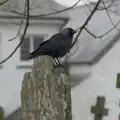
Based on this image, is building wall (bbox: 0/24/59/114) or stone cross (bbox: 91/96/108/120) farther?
building wall (bbox: 0/24/59/114)

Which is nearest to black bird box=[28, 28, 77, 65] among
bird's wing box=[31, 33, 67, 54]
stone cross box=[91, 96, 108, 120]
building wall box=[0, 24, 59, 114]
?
bird's wing box=[31, 33, 67, 54]

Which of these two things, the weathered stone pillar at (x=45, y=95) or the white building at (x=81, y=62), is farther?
the white building at (x=81, y=62)

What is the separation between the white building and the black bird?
3261 millimetres

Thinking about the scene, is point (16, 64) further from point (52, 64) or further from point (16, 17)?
point (52, 64)

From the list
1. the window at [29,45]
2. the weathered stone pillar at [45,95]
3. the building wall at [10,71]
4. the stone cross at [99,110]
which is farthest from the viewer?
the window at [29,45]

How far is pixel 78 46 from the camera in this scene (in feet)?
20.5

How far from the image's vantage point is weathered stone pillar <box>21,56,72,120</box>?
74.2 inches

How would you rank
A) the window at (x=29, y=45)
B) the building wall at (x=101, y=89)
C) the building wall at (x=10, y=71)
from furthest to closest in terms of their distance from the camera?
the window at (x=29, y=45) < the building wall at (x=10, y=71) < the building wall at (x=101, y=89)

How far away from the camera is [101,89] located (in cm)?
586

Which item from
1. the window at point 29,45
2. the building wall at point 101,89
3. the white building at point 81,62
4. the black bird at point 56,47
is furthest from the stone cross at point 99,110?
the black bird at point 56,47

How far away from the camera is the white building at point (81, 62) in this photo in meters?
5.80

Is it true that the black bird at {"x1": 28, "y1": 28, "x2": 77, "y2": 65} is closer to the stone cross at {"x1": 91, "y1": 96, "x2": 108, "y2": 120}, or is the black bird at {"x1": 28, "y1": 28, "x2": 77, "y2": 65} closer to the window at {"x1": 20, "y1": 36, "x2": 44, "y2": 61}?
the stone cross at {"x1": 91, "y1": 96, "x2": 108, "y2": 120}

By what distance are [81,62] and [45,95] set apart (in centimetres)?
425

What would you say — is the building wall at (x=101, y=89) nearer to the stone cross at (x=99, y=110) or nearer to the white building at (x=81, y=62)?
the white building at (x=81, y=62)
